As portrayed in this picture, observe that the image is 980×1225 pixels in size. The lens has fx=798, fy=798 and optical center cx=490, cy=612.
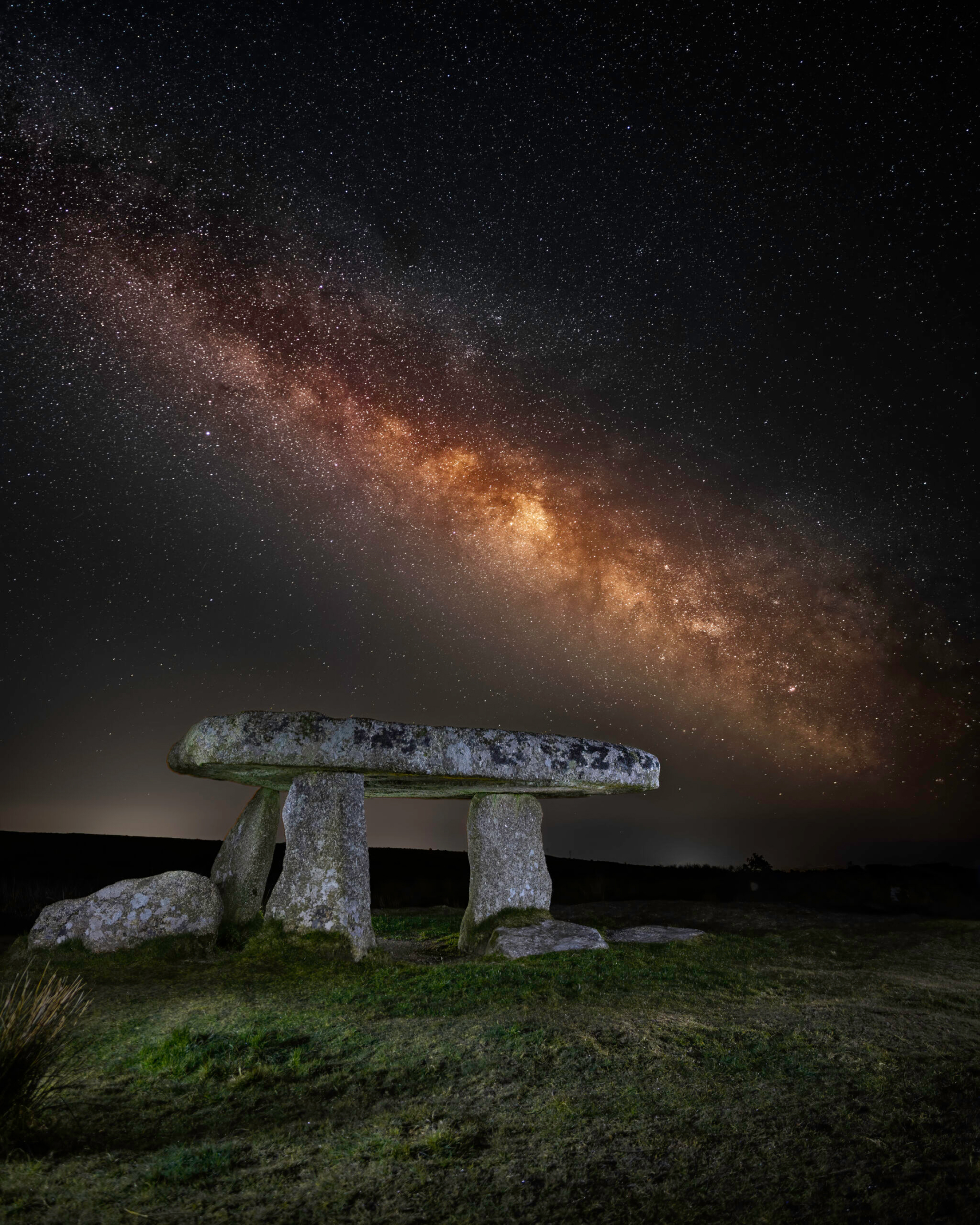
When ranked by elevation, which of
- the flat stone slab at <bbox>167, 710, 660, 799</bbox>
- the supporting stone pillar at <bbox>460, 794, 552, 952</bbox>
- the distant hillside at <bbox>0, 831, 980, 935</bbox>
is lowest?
the distant hillside at <bbox>0, 831, 980, 935</bbox>

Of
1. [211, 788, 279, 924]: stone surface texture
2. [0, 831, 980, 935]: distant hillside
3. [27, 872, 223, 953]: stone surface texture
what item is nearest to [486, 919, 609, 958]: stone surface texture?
[211, 788, 279, 924]: stone surface texture

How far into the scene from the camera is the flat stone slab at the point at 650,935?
8.66 metres

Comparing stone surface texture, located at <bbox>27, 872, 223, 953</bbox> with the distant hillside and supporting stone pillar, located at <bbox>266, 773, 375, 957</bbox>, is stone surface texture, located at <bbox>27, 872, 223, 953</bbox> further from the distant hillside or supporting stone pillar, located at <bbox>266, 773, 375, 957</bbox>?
the distant hillside

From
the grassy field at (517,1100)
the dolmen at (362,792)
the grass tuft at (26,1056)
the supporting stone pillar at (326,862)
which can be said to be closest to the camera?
the grassy field at (517,1100)

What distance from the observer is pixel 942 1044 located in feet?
14.7

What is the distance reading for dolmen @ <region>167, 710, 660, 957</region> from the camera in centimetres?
808

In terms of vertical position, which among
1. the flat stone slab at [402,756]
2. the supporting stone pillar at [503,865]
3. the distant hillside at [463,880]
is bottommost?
the distant hillside at [463,880]

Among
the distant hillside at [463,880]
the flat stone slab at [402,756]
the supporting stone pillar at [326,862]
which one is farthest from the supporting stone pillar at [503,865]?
the distant hillside at [463,880]

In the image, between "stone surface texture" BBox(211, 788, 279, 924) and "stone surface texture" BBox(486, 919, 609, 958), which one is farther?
"stone surface texture" BBox(211, 788, 279, 924)

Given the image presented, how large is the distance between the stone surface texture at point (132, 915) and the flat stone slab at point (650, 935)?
14.7ft

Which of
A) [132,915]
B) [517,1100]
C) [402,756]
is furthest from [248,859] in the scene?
[517,1100]

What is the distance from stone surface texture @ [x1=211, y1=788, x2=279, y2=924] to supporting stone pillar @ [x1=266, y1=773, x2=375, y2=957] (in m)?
1.25

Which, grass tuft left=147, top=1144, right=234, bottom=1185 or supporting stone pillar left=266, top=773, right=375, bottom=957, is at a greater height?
supporting stone pillar left=266, top=773, right=375, bottom=957

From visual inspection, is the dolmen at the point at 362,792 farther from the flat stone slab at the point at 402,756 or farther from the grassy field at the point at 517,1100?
the grassy field at the point at 517,1100
